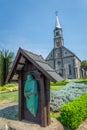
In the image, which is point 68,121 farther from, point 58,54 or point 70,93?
point 58,54

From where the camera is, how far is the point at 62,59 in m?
56.1

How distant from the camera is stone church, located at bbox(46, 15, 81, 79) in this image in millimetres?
53375

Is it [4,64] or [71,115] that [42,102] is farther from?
[4,64]

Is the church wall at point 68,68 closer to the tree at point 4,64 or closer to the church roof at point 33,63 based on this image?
the tree at point 4,64

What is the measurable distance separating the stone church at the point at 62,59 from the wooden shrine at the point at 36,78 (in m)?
47.7

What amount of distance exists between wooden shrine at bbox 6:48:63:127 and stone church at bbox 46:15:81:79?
4770 centimetres

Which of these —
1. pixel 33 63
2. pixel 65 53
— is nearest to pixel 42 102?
pixel 33 63

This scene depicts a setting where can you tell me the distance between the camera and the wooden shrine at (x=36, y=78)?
5.34 metres

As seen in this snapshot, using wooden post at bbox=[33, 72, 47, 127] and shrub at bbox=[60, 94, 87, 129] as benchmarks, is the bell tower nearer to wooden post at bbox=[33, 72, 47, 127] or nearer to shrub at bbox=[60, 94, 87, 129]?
shrub at bbox=[60, 94, 87, 129]

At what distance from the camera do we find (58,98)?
8680mm

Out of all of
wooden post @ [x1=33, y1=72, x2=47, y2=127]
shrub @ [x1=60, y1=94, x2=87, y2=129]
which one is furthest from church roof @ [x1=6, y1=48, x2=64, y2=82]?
shrub @ [x1=60, y1=94, x2=87, y2=129]

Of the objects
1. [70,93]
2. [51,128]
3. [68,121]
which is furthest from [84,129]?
[70,93]

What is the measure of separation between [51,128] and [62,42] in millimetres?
53961

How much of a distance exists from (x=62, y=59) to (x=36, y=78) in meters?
50.8
